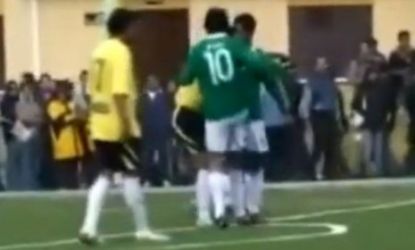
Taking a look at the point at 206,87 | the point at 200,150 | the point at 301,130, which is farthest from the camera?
the point at 301,130

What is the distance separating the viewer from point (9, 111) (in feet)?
104

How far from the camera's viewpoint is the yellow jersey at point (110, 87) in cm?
1805

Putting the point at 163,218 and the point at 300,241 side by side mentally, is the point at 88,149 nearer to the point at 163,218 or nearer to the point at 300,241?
the point at 163,218

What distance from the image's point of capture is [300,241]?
717 inches

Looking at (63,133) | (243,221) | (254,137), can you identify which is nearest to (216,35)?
(254,137)

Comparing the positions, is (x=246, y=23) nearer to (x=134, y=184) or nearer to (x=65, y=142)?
(x=134, y=184)

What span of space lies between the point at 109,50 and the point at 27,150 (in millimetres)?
13145

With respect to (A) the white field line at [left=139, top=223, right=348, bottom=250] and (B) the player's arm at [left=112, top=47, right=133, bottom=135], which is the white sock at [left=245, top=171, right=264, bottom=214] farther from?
(B) the player's arm at [left=112, top=47, right=133, bottom=135]

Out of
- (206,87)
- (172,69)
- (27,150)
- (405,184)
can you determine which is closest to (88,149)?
(27,150)

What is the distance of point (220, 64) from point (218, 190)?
1173mm

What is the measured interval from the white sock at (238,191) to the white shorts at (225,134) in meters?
0.28

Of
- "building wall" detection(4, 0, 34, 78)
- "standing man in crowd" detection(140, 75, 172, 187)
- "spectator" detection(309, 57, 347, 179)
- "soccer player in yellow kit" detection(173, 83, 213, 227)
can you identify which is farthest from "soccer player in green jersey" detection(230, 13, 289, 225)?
"building wall" detection(4, 0, 34, 78)

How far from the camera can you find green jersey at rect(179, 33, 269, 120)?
19.7m

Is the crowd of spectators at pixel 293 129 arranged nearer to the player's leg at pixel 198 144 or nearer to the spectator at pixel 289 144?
the spectator at pixel 289 144
